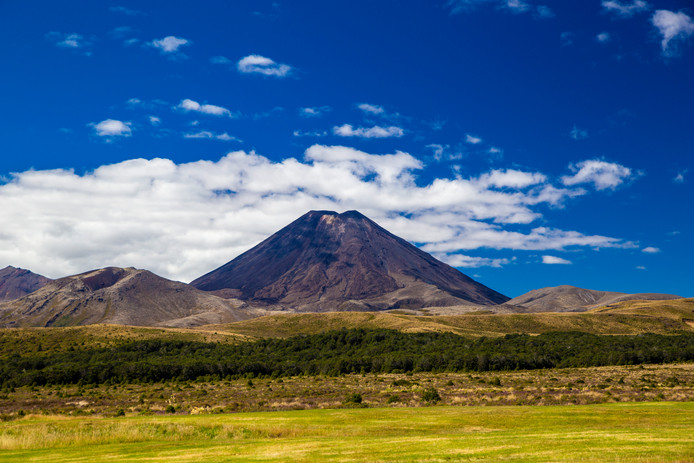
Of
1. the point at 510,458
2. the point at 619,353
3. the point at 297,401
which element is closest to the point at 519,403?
the point at 297,401

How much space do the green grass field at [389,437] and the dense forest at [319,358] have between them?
4997 centimetres

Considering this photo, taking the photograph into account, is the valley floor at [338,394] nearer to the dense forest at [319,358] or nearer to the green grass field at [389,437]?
the dense forest at [319,358]

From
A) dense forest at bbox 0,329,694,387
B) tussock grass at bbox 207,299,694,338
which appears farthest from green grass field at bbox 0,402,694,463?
tussock grass at bbox 207,299,694,338

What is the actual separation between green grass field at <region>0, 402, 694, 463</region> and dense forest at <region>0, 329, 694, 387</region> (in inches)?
1968

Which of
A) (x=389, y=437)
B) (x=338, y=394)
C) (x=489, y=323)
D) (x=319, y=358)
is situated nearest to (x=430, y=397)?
(x=338, y=394)

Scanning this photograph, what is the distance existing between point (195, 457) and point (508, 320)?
164132 mm

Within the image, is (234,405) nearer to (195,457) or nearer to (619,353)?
(195,457)

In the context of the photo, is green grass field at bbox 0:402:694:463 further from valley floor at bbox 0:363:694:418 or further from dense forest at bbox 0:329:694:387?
dense forest at bbox 0:329:694:387

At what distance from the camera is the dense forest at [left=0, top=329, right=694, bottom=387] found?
A: 82.6 metres

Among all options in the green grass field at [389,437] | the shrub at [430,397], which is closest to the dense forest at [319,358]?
the shrub at [430,397]

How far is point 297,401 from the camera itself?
50125 mm

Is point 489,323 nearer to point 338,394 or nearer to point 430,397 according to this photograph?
point 338,394

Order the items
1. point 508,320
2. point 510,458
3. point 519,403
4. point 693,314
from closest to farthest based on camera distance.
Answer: point 510,458
point 519,403
point 508,320
point 693,314

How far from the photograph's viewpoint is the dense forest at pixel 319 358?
271 feet
